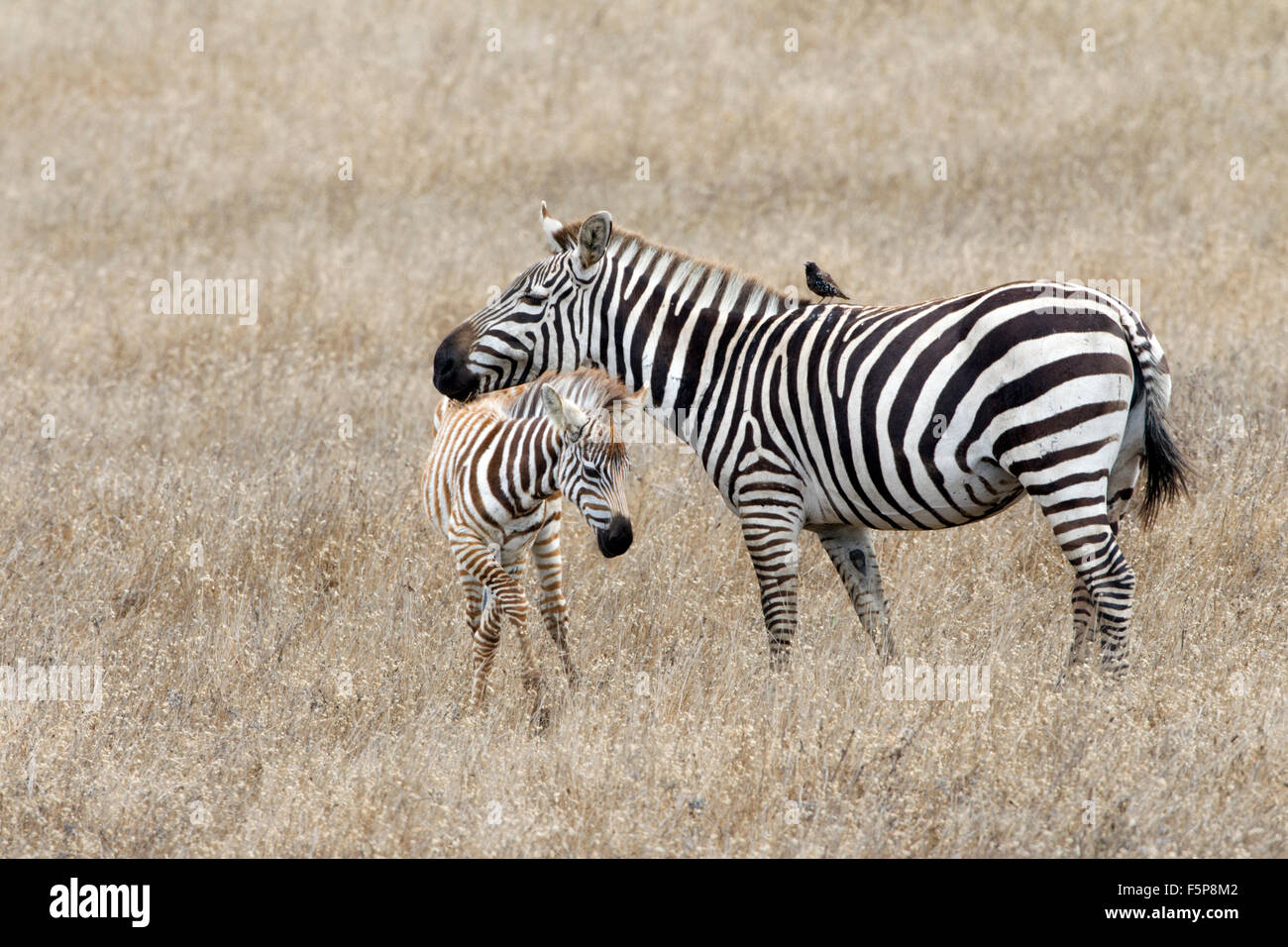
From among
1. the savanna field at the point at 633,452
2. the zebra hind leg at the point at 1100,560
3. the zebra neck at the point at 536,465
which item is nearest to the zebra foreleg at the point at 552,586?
the savanna field at the point at 633,452

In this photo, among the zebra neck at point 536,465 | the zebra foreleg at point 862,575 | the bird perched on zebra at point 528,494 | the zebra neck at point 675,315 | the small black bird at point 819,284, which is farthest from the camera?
the small black bird at point 819,284

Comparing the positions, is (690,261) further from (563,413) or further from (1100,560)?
(1100,560)

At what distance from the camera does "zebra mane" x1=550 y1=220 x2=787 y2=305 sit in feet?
20.8

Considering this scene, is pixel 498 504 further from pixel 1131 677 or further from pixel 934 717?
pixel 1131 677

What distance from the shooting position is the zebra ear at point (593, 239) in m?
6.22

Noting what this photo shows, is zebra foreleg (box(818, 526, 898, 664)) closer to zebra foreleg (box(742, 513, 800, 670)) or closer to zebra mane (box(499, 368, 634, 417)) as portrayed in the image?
zebra foreleg (box(742, 513, 800, 670))

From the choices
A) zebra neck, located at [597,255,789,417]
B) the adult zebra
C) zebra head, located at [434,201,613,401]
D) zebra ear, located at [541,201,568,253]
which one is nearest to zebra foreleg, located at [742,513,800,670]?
the adult zebra

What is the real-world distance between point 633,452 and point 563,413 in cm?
287

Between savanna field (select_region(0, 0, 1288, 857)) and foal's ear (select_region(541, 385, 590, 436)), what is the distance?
116cm

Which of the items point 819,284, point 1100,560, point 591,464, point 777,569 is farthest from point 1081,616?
point 591,464

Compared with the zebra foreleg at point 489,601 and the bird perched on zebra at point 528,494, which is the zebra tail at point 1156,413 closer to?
the bird perched on zebra at point 528,494

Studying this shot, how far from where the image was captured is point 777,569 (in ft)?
19.4

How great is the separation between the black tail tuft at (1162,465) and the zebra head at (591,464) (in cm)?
231

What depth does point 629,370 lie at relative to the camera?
6449 millimetres
